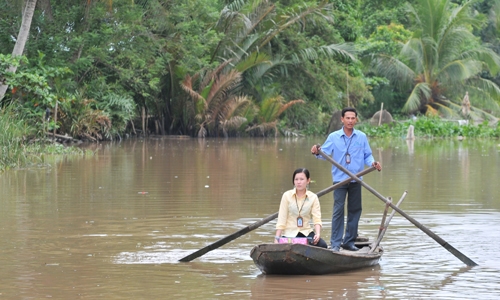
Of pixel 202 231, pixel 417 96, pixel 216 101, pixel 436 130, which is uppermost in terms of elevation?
pixel 417 96

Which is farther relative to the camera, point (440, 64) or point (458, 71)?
point (440, 64)

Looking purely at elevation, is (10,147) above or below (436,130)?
below

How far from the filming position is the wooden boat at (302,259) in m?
7.51

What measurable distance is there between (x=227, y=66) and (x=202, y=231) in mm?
25641

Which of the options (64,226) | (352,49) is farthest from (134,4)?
(64,226)

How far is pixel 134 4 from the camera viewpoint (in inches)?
1191

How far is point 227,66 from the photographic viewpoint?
3569 centimetres

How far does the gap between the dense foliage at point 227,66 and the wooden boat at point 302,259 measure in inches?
582

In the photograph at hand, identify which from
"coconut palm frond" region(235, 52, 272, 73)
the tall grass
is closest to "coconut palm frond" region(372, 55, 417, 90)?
"coconut palm frond" region(235, 52, 272, 73)

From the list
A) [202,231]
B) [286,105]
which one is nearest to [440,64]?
[286,105]

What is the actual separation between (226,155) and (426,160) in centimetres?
529

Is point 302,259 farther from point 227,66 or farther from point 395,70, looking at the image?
point 395,70

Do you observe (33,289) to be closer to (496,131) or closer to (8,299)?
(8,299)

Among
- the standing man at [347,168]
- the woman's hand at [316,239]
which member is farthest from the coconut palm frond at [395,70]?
the woman's hand at [316,239]
